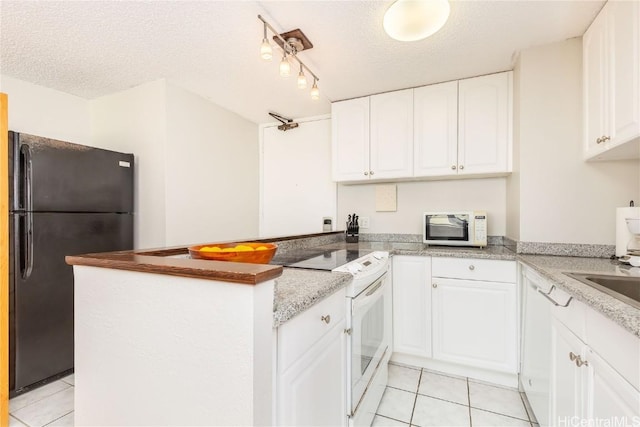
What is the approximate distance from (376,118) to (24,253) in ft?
8.87

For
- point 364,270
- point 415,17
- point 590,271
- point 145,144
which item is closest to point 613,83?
point 590,271

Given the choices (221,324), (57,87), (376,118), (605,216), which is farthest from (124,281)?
(57,87)

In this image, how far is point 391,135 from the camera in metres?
2.40

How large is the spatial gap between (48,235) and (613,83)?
3.37 m

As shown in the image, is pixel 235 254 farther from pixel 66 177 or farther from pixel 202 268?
pixel 66 177

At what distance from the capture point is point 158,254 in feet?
3.53

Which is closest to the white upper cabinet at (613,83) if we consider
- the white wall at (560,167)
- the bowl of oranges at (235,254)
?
the white wall at (560,167)

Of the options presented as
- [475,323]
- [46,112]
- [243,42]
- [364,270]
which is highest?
[243,42]

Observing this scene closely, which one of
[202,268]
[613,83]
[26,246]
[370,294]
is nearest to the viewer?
[202,268]

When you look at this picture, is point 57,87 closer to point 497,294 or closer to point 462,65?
point 462,65

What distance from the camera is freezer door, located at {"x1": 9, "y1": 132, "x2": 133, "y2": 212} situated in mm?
1715

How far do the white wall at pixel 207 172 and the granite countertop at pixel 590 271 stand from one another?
8.19 ft

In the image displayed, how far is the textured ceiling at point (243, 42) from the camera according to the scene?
1467mm

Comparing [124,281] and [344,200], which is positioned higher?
[344,200]
